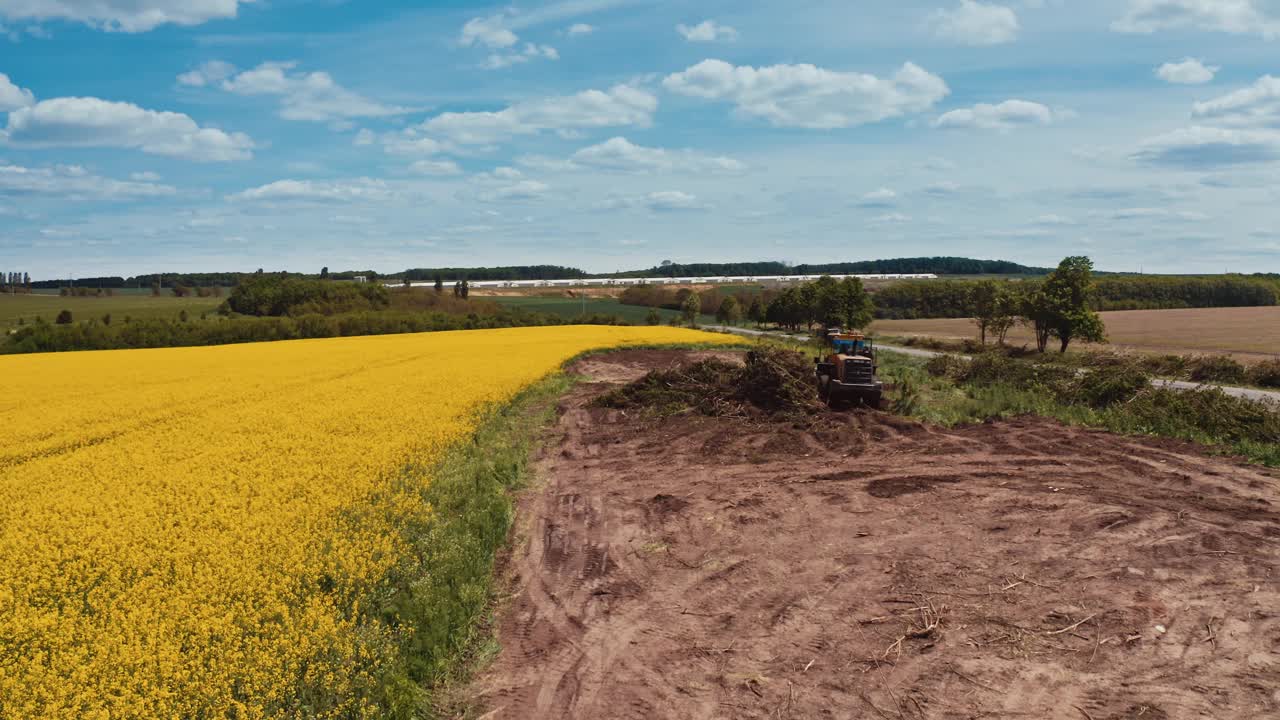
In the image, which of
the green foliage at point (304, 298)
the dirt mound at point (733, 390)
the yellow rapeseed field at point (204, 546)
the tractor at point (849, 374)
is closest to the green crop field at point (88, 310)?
the green foliage at point (304, 298)

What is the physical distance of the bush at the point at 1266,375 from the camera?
94.9 ft

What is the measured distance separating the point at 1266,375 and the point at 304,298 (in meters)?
75.3

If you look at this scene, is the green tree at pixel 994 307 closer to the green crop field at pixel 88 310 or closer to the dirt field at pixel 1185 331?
the dirt field at pixel 1185 331

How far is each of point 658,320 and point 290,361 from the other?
180 feet

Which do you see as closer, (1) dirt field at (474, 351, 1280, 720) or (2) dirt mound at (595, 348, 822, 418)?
(1) dirt field at (474, 351, 1280, 720)

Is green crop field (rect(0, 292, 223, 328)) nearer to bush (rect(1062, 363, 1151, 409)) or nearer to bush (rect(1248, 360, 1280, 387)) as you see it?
bush (rect(1062, 363, 1151, 409))

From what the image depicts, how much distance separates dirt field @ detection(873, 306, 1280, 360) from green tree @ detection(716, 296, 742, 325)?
17405mm

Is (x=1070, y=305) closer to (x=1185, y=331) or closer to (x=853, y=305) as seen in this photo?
(x=853, y=305)

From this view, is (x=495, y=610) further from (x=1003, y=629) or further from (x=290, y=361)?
(x=290, y=361)

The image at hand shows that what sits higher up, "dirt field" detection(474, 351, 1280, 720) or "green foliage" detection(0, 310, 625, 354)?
"green foliage" detection(0, 310, 625, 354)

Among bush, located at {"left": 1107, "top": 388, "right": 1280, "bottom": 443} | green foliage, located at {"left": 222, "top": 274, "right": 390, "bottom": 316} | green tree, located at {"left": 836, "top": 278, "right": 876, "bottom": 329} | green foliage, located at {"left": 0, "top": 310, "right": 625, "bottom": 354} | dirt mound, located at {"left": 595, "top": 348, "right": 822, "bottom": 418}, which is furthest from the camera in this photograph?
green foliage, located at {"left": 222, "top": 274, "right": 390, "bottom": 316}

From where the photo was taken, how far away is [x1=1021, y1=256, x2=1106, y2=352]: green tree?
134 feet

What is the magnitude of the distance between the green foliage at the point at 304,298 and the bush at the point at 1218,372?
65829 millimetres

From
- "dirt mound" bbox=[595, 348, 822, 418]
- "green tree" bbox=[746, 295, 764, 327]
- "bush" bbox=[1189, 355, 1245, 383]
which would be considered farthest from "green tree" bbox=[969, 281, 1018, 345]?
"green tree" bbox=[746, 295, 764, 327]
